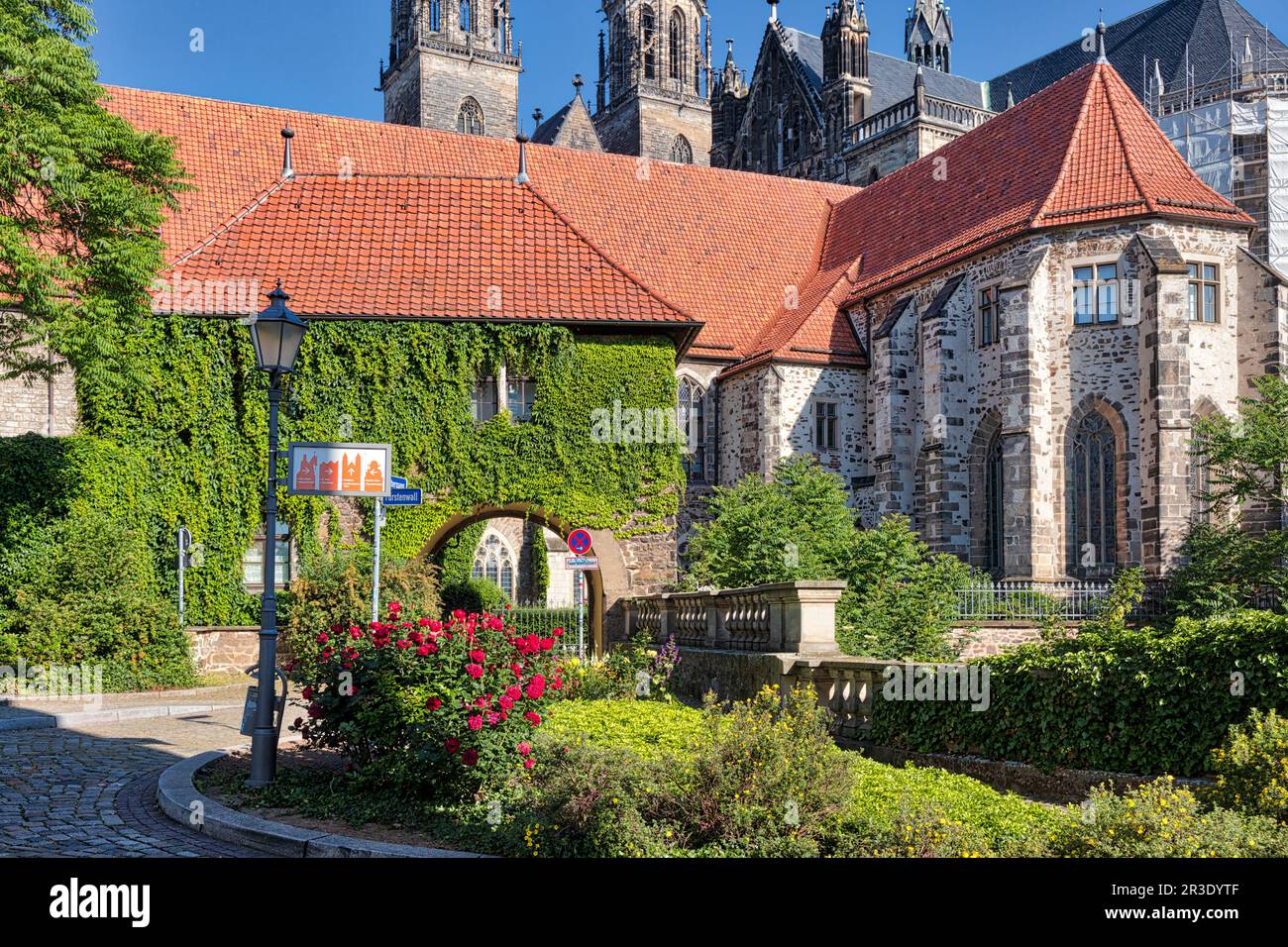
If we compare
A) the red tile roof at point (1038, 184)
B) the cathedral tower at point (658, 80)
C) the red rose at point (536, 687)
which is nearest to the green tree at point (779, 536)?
the red tile roof at point (1038, 184)

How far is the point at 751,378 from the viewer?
1313 inches

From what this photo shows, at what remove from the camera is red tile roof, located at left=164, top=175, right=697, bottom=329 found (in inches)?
851

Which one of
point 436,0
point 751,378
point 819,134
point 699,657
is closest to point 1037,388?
point 751,378

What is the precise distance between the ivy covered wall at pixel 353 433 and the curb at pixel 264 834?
38.3 feet

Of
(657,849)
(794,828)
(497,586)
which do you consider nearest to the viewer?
(657,849)

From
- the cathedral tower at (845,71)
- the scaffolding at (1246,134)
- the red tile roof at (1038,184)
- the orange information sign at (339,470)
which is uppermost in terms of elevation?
the cathedral tower at (845,71)

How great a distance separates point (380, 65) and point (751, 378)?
35721 mm

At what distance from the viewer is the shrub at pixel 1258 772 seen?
7574mm

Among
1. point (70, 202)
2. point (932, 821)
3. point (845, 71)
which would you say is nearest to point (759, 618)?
point (932, 821)

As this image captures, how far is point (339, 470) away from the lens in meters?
12.0

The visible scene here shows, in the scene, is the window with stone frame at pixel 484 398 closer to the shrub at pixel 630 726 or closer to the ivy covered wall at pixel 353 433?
the ivy covered wall at pixel 353 433

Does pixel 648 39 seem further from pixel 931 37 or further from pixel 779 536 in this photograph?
pixel 779 536

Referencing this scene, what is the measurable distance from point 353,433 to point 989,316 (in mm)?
15830
